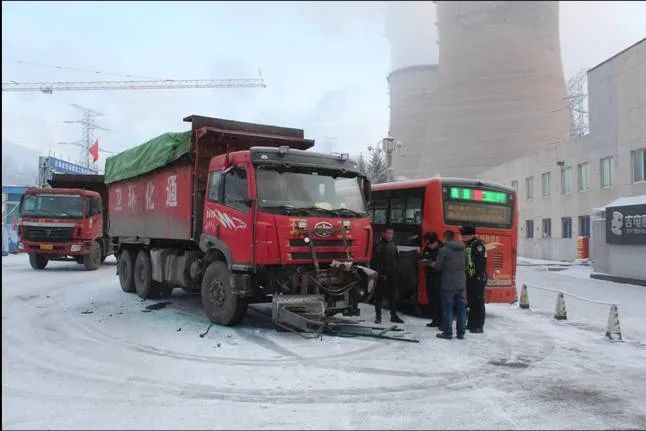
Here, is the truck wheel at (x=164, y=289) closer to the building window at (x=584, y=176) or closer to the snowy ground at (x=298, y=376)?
the snowy ground at (x=298, y=376)

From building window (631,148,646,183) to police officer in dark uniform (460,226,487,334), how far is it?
18.6 metres

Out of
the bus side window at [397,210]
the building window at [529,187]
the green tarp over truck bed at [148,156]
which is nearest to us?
the green tarp over truck bed at [148,156]

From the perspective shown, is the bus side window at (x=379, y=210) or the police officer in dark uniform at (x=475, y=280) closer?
the police officer in dark uniform at (x=475, y=280)

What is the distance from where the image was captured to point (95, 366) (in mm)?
6262

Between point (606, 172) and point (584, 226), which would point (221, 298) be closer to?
point (606, 172)

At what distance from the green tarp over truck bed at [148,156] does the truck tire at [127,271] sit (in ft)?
6.00

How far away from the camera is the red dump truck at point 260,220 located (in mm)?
7801

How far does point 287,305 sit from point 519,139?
1618 inches

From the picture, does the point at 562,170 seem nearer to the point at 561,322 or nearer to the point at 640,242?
the point at 640,242

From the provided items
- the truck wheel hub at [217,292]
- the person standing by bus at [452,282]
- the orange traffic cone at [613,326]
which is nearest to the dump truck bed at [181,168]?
the truck wheel hub at [217,292]

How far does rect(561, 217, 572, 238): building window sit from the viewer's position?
30578 mm

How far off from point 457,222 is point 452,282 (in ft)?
7.49

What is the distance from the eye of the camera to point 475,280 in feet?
28.6

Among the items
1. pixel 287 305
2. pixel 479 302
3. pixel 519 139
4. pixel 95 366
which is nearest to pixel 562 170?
pixel 519 139
